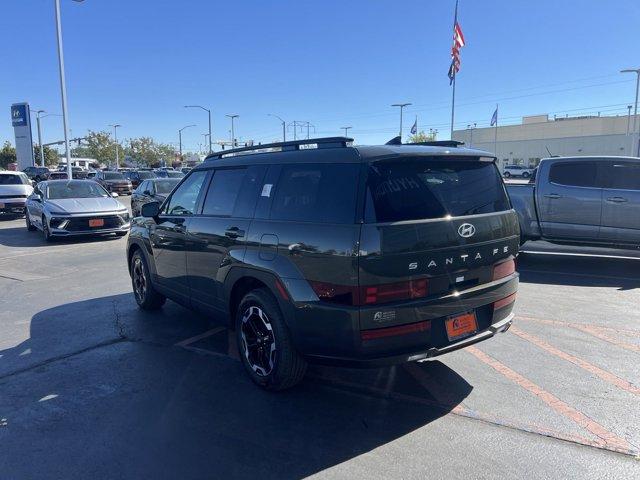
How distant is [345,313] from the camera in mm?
3270

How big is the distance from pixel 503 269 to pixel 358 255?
1.52 meters

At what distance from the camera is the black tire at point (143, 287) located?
6168 mm

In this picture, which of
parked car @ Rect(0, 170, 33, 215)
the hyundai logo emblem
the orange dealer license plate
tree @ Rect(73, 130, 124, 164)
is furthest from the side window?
tree @ Rect(73, 130, 124, 164)

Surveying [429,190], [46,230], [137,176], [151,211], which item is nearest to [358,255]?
[429,190]

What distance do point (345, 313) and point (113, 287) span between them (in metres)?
5.65

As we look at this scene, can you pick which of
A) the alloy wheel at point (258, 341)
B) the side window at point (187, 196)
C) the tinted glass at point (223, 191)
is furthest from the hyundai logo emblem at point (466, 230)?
the side window at point (187, 196)

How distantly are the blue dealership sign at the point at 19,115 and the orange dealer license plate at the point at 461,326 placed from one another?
40.4m

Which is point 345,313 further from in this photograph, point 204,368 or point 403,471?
point 204,368

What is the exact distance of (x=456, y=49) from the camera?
30.6 meters

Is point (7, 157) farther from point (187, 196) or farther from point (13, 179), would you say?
point (187, 196)

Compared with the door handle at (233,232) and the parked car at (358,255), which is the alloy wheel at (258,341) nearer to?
the parked car at (358,255)

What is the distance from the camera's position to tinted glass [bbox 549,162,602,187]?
871cm

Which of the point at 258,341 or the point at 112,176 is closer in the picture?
the point at 258,341

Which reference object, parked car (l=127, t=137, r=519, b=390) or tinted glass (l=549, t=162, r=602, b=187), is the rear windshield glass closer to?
parked car (l=127, t=137, r=519, b=390)
